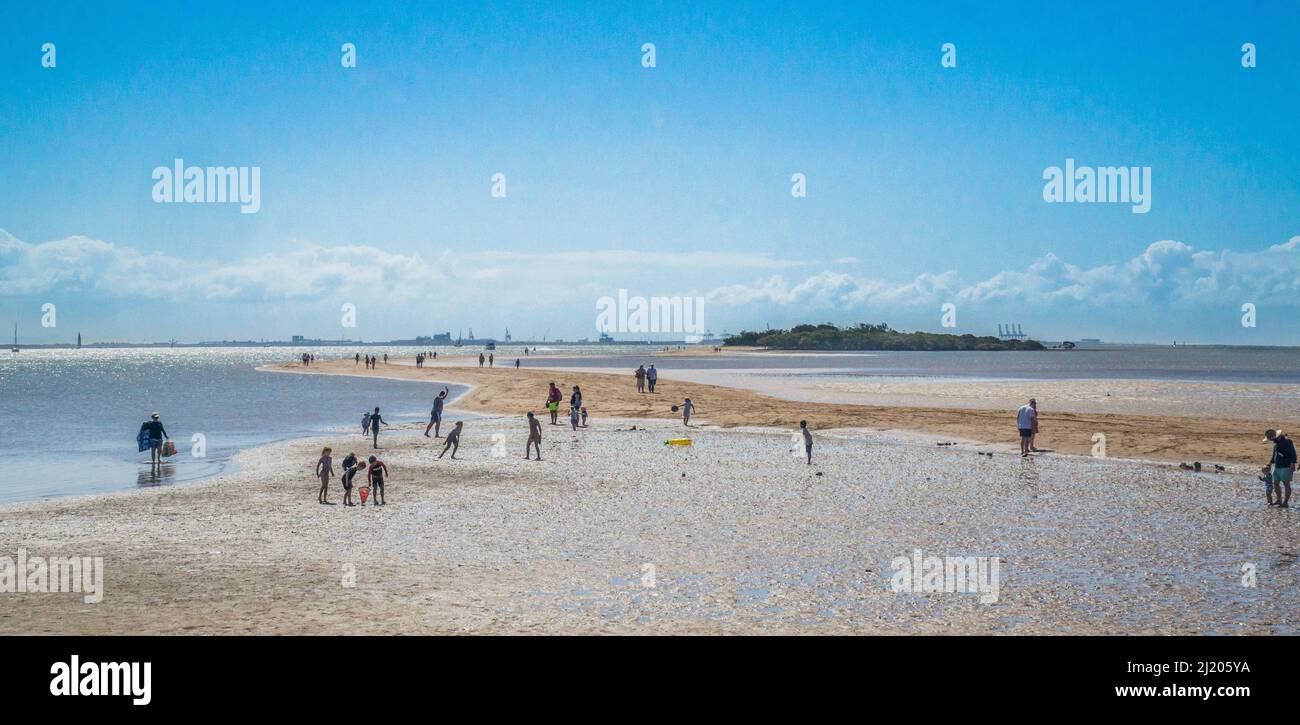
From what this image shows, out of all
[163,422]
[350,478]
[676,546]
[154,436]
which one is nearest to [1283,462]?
[676,546]

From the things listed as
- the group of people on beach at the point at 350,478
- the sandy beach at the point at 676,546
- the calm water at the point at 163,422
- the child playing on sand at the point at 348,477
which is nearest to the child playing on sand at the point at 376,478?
the group of people on beach at the point at 350,478

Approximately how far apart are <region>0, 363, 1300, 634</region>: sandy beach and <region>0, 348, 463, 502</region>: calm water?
376 centimetres

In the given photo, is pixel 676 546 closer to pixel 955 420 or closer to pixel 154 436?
pixel 154 436

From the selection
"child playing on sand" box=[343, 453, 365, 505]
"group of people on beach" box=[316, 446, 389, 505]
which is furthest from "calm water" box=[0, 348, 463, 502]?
"child playing on sand" box=[343, 453, 365, 505]

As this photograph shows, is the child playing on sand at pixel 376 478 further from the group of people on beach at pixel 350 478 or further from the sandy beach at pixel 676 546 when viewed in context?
the sandy beach at pixel 676 546

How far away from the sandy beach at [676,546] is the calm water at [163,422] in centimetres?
376

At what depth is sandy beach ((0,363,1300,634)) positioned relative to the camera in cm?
1117

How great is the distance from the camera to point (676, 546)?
51.6 ft

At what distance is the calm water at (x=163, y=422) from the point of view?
86.8ft

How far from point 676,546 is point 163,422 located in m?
41.5

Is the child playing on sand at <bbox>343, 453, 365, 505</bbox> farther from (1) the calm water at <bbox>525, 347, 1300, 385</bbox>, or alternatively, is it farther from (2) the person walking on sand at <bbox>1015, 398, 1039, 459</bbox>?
(1) the calm water at <bbox>525, 347, 1300, 385</bbox>

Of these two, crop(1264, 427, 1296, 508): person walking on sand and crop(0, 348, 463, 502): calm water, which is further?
crop(0, 348, 463, 502): calm water
